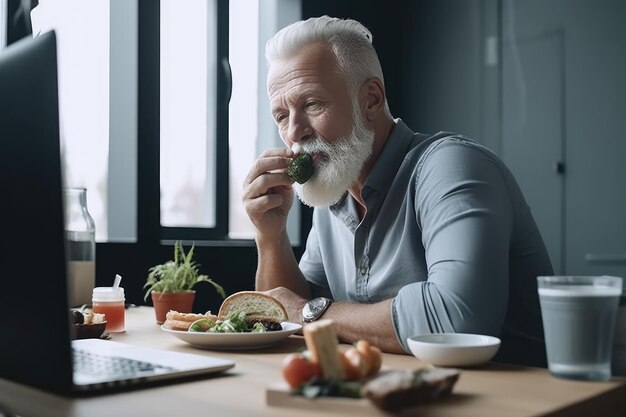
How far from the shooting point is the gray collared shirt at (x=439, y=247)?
1.28 metres

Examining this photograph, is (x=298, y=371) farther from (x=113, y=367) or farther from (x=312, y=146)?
(x=312, y=146)

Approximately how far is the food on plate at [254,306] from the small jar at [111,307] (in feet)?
0.90

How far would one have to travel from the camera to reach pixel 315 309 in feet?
4.75

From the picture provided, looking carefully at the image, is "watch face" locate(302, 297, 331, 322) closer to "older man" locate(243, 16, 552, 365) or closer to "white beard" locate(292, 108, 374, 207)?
"older man" locate(243, 16, 552, 365)

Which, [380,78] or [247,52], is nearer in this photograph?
[380,78]

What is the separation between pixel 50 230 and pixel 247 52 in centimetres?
278

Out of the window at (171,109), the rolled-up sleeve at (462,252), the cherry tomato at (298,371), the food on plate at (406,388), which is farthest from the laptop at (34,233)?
→ the window at (171,109)

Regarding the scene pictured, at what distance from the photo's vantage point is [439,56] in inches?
143

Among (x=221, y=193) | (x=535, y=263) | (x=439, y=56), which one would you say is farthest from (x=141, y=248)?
(x=439, y=56)

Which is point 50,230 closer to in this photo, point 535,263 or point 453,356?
point 453,356

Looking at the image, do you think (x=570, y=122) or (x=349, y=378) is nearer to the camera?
(x=349, y=378)

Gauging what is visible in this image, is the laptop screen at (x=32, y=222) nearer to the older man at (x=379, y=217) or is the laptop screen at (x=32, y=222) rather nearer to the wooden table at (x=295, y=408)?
the wooden table at (x=295, y=408)

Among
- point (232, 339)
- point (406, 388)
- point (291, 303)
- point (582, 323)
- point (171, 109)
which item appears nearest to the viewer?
point (406, 388)

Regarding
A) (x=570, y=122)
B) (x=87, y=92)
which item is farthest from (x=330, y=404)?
(x=570, y=122)
